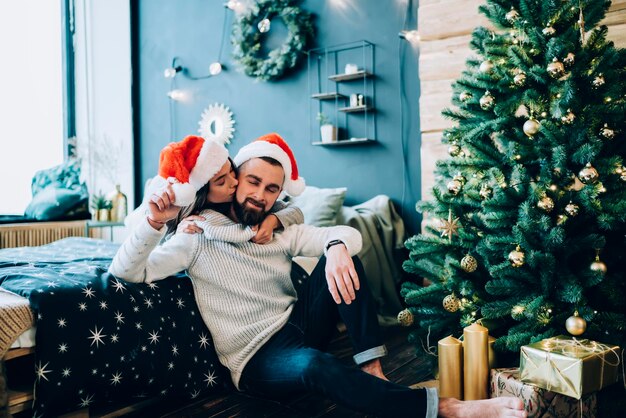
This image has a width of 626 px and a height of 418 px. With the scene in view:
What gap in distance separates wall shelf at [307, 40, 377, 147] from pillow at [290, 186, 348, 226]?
0.54m

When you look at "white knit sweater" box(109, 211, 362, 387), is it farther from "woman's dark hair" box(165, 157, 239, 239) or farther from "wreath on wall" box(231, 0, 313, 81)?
"wreath on wall" box(231, 0, 313, 81)

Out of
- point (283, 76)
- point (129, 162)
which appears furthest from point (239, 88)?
point (129, 162)

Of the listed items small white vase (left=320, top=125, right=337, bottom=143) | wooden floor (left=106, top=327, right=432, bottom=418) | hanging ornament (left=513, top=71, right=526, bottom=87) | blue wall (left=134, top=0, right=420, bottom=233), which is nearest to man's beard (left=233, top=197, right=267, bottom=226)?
wooden floor (left=106, top=327, right=432, bottom=418)

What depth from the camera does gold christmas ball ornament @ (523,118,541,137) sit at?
66.3 inches

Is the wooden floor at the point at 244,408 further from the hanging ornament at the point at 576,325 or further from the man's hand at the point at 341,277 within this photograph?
the hanging ornament at the point at 576,325

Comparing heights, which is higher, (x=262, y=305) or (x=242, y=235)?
(x=242, y=235)

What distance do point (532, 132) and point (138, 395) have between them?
1532 millimetres

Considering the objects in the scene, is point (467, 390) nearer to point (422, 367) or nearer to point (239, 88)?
point (422, 367)

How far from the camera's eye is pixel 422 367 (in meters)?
2.20

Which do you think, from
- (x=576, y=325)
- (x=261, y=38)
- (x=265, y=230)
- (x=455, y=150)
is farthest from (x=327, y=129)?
(x=576, y=325)

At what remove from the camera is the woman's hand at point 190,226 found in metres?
1.66

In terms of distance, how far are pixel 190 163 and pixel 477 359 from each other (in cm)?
114

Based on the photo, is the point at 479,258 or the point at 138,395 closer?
the point at 138,395

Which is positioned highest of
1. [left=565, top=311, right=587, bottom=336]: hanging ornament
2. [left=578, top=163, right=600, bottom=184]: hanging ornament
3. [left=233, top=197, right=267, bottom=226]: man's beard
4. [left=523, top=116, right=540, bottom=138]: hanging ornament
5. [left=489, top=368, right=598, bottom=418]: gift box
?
[left=523, top=116, right=540, bottom=138]: hanging ornament
